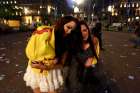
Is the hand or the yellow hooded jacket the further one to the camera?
the hand

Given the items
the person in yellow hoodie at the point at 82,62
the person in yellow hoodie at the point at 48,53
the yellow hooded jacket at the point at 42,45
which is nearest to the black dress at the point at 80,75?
the person in yellow hoodie at the point at 82,62

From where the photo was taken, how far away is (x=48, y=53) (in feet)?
15.4

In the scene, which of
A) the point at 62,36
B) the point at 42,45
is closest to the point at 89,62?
the point at 62,36

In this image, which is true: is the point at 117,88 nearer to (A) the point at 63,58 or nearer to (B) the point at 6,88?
(B) the point at 6,88

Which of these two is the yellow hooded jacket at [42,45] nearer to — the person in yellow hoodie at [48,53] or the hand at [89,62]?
the person in yellow hoodie at [48,53]

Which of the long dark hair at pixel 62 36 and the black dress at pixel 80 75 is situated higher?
the long dark hair at pixel 62 36

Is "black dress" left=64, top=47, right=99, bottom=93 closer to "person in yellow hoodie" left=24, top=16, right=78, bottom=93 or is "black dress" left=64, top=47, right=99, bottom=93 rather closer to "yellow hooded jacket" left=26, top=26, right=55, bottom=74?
"person in yellow hoodie" left=24, top=16, right=78, bottom=93

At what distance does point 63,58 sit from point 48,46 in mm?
382

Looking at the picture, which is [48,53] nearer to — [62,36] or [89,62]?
[62,36]

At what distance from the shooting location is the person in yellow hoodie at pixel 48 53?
15.3 ft

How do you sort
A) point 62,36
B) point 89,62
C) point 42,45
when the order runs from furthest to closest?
point 89,62
point 62,36
point 42,45

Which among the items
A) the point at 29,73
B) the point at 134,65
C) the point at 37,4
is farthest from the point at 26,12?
the point at 29,73

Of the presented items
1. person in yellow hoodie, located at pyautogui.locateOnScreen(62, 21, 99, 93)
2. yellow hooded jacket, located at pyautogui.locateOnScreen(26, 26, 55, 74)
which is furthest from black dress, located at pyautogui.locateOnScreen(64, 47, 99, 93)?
yellow hooded jacket, located at pyautogui.locateOnScreen(26, 26, 55, 74)

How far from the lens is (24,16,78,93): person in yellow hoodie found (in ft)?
15.3
